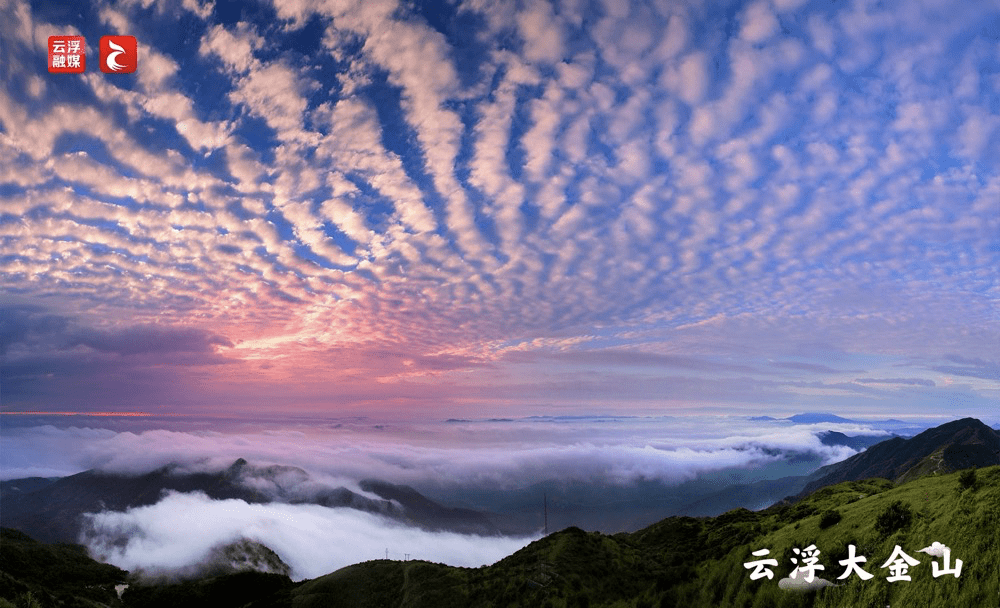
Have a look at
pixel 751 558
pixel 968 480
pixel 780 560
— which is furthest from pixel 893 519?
pixel 751 558

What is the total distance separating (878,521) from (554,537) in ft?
373

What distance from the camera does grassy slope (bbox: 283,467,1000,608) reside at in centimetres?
2783

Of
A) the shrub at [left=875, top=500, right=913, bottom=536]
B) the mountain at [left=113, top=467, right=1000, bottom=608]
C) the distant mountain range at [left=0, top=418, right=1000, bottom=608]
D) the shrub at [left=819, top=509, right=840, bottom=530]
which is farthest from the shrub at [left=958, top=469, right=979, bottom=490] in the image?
the shrub at [left=819, top=509, right=840, bottom=530]

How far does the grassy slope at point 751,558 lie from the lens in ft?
91.3

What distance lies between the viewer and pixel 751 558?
49688 mm

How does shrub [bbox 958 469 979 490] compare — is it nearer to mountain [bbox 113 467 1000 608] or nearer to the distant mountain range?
the distant mountain range

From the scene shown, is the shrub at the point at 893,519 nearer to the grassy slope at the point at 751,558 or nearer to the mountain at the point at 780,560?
the mountain at the point at 780,560

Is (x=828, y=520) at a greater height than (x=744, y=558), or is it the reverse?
(x=828, y=520)

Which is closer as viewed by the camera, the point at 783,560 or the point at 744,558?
the point at 783,560

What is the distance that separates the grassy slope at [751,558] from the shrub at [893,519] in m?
0.66

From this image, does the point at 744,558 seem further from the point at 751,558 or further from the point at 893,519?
the point at 893,519

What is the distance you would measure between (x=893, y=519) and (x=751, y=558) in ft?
48.5

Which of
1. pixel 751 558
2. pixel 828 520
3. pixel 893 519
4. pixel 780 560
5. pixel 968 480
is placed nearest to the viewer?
pixel 893 519

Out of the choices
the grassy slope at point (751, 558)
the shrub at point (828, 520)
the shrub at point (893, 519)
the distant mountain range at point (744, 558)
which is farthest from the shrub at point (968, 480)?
the shrub at point (828, 520)
